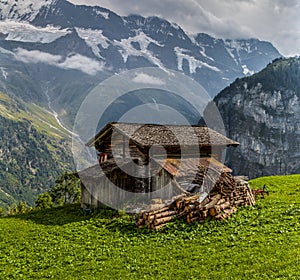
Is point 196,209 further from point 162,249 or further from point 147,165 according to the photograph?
point 147,165

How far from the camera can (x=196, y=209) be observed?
22672mm

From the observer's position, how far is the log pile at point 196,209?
2220cm

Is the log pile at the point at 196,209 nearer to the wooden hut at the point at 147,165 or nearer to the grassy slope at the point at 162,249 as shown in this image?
the grassy slope at the point at 162,249

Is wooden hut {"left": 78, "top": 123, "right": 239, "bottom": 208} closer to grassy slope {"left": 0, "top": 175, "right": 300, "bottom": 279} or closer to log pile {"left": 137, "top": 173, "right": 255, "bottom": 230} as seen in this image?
log pile {"left": 137, "top": 173, "right": 255, "bottom": 230}

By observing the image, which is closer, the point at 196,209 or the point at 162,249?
the point at 162,249

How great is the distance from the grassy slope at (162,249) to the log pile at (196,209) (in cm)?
73

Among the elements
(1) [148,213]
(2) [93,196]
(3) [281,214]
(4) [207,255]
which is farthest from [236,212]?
(2) [93,196]

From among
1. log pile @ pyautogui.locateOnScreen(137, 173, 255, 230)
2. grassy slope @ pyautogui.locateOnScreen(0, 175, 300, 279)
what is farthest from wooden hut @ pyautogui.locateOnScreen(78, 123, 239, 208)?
grassy slope @ pyautogui.locateOnScreen(0, 175, 300, 279)

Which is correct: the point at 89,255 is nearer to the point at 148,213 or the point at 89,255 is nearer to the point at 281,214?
the point at 148,213

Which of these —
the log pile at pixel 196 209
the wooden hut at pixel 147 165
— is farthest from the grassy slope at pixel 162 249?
the wooden hut at pixel 147 165

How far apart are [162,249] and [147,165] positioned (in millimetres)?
14080

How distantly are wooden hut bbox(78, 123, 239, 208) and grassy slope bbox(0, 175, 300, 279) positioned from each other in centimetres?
548

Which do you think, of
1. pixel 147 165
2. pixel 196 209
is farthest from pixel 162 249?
pixel 147 165

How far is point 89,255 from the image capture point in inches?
725
